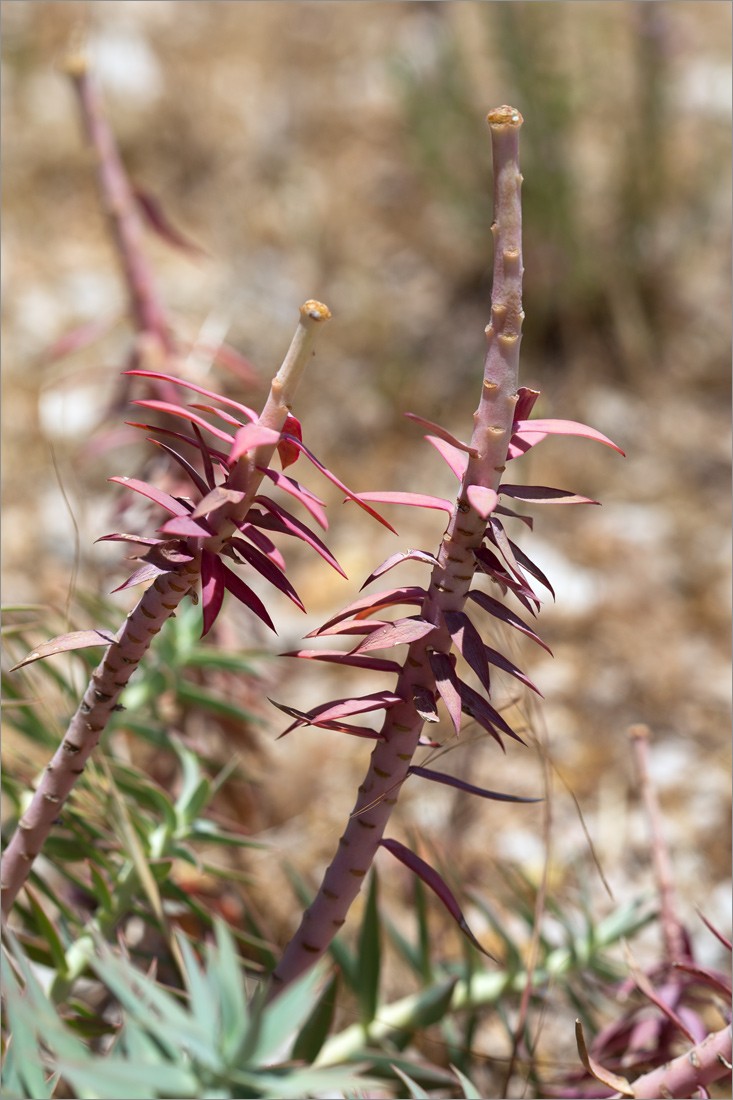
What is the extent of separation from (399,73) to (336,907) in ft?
6.19

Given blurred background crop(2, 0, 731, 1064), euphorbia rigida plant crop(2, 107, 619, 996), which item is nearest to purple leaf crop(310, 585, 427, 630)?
euphorbia rigida plant crop(2, 107, 619, 996)

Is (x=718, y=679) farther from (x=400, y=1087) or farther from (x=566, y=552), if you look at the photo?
(x=400, y=1087)

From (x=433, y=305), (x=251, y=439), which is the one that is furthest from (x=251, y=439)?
(x=433, y=305)

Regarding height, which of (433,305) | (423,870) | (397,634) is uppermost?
(433,305)

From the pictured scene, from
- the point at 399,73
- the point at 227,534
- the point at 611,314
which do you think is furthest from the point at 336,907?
the point at 399,73

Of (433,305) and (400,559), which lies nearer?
(400,559)

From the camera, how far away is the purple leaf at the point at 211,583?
0.28 metres

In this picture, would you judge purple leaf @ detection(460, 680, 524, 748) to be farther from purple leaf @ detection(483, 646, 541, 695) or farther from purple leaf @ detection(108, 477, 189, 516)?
purple leaf @ detection(108, 477, 189, 516)

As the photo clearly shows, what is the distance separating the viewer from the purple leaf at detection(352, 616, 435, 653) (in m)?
0.27

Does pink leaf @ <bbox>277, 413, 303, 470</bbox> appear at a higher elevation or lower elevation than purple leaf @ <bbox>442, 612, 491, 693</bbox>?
higher

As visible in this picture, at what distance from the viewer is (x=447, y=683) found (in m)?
0.28

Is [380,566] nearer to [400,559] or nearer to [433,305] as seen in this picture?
[400,559]

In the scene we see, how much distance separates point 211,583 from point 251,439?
56 millimetres

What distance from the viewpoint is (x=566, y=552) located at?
1357mm
